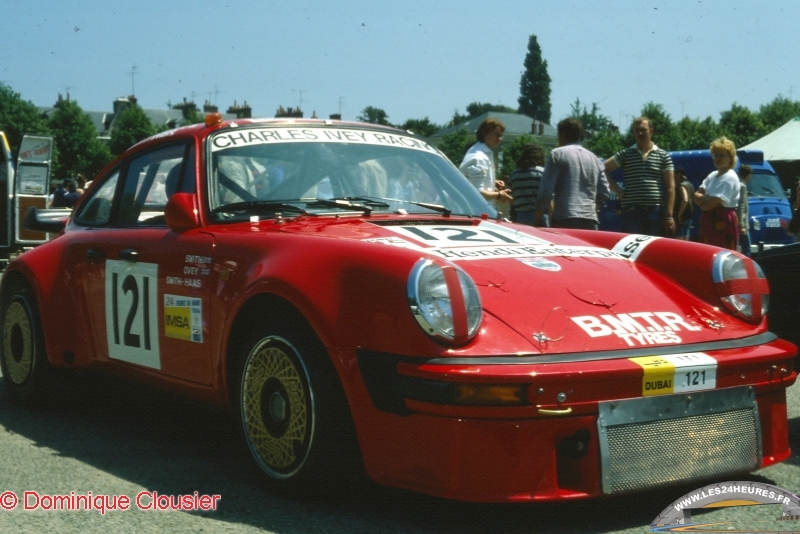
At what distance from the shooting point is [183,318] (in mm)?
4363

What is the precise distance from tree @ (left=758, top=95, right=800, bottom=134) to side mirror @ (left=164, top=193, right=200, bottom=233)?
83.6m

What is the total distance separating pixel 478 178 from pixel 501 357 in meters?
5.23

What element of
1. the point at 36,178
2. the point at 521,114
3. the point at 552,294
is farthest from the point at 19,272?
the point at 521,114

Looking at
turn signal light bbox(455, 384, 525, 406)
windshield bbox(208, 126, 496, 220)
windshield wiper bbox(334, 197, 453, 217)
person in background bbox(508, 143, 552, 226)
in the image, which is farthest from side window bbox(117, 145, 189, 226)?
person in background bbox(508, 143, 552, 226)

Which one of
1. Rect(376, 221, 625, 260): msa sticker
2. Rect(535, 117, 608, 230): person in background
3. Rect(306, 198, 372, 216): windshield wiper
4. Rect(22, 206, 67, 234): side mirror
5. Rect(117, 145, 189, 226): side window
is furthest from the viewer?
Rect(535, 117, 608, 230): person in background

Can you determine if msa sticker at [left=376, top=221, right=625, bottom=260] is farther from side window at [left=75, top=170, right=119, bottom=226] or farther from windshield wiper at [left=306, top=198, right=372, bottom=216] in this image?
side window at [left=75, top=170, right=119, bottom=226]

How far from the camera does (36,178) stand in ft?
61.0

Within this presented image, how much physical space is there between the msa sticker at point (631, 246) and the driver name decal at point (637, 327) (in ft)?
1.95

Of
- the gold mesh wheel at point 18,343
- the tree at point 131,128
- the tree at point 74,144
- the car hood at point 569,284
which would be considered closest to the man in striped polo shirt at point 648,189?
the car hood at point 569,284

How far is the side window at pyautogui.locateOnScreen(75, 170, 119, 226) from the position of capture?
5414mm

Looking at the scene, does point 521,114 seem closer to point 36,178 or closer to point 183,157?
point 36,178

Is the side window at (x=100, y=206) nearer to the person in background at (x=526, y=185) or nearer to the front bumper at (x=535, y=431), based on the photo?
the front bumper at (x=535, y=431)

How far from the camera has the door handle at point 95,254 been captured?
508 centimetres

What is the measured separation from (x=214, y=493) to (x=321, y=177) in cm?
148
